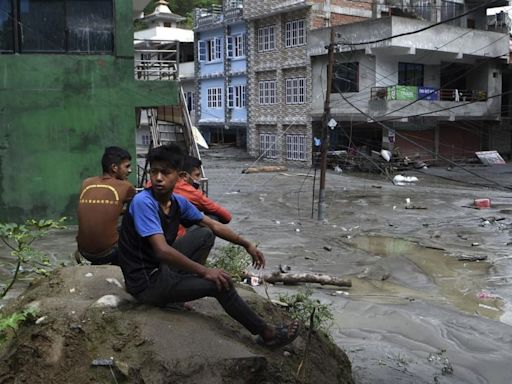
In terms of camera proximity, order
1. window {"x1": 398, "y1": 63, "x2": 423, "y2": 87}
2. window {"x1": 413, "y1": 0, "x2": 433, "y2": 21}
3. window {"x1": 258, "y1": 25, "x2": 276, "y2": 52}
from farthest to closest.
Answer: window {"x1": 258, "y1": 25, "x2": 276, "y2": 52} → window {"x1": 413, "y1": 0, "x2": 433, "y2": 21} → window {"x1": 398, "y1": 63, "x2": 423, "y2": 87}

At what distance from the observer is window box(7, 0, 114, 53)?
12.8 m

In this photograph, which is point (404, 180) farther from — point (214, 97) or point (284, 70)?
point (214, 97)

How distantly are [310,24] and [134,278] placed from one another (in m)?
30.1

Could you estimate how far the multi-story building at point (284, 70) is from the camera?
32.7 metres

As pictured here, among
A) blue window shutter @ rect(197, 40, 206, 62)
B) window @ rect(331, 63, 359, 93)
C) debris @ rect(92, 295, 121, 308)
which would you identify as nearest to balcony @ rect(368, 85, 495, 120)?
window @ rect(331, 63, 359, 93)

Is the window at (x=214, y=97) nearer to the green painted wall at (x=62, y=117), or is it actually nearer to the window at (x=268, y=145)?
the window at (x=268, y=145)

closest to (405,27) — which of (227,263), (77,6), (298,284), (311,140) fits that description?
(311,140)

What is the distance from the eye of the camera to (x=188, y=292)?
3.75 metres

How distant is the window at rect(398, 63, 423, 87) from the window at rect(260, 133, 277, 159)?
890 cm

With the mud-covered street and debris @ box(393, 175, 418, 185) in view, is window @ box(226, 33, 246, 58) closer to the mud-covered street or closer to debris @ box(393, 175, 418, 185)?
the mud-covered street

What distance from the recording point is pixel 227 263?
623cm

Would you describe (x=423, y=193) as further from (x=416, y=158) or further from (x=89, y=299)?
(x=89, y=299)

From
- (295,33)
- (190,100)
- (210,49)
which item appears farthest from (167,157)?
(190,100)

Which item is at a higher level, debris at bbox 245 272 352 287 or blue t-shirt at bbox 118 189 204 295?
blue t-shirt at bbox 118 189 204 295
